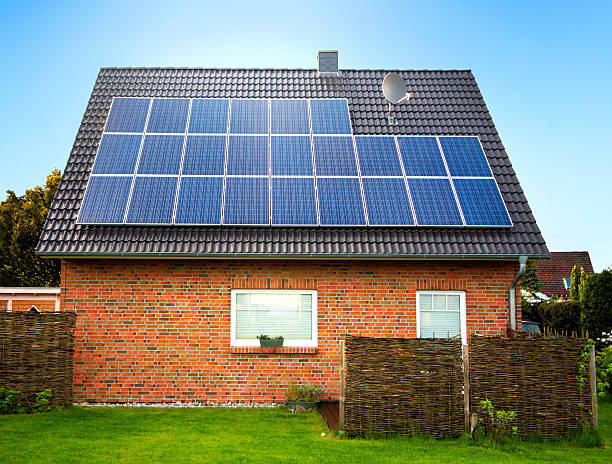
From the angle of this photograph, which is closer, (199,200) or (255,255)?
(255,255)

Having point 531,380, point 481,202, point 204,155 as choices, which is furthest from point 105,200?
point 531,380

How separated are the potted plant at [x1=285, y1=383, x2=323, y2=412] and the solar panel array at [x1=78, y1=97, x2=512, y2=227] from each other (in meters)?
3.29

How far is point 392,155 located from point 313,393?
224 inches

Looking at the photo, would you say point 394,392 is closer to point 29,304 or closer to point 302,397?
point 302,397

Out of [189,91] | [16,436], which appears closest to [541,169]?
[189,91]

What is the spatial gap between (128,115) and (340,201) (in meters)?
5.89

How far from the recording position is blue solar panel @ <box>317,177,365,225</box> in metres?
12.5

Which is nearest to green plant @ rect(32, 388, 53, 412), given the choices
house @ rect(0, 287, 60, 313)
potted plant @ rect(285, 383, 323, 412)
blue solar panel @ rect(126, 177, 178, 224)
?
blue solar panel @ rect(126, 177, 178, 224)

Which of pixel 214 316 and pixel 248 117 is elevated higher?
pixel 248 117

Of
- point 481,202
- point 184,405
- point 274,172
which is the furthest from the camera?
point 274,172

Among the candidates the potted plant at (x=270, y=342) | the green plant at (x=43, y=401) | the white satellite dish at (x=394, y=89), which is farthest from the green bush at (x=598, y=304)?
the green plant at (x=43, y=401)

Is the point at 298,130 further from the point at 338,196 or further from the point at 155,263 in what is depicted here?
the point at 155,263

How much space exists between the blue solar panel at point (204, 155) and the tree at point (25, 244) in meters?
18.8

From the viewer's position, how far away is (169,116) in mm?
14914
